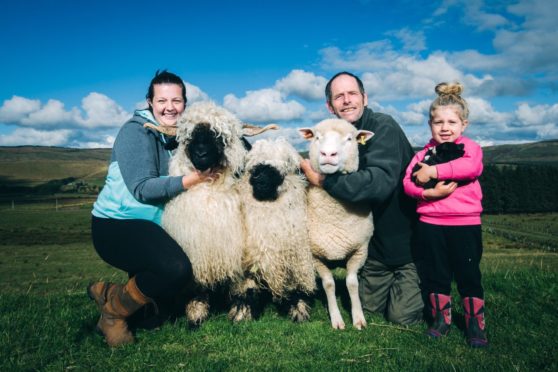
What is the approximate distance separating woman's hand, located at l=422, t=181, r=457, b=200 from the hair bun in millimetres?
1010

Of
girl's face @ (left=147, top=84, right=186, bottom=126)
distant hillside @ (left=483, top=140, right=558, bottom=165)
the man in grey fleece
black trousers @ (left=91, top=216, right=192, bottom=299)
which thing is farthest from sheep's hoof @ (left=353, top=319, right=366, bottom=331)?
distant hillside @ (left=483, top=140, right=558, bottom=165)

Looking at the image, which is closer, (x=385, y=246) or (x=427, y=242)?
(x=427, y=242)

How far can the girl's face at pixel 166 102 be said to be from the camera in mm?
4738

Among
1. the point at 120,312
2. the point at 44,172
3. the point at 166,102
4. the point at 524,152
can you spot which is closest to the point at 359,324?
the point at 120,312

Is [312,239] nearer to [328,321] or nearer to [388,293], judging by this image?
[328,321]

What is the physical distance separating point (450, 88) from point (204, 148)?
2.67 m

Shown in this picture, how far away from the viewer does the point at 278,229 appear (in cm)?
454

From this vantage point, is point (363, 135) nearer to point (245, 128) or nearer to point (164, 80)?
point (245, 128)

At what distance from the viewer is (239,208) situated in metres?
4.64

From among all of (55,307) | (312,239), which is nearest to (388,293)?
(312,239)

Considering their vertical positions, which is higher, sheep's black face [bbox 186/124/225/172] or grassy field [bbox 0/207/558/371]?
sheep's black face [bbox 186/124/225/172]

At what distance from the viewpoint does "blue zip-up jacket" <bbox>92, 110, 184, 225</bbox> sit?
4.32 m

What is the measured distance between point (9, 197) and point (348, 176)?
102m

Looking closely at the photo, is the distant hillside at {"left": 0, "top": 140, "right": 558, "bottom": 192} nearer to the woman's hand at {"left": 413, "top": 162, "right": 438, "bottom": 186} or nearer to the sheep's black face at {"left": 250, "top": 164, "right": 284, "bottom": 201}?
the woman's hand at {"left": 413, "top": 162, "right": 438, "bottom": 186}
